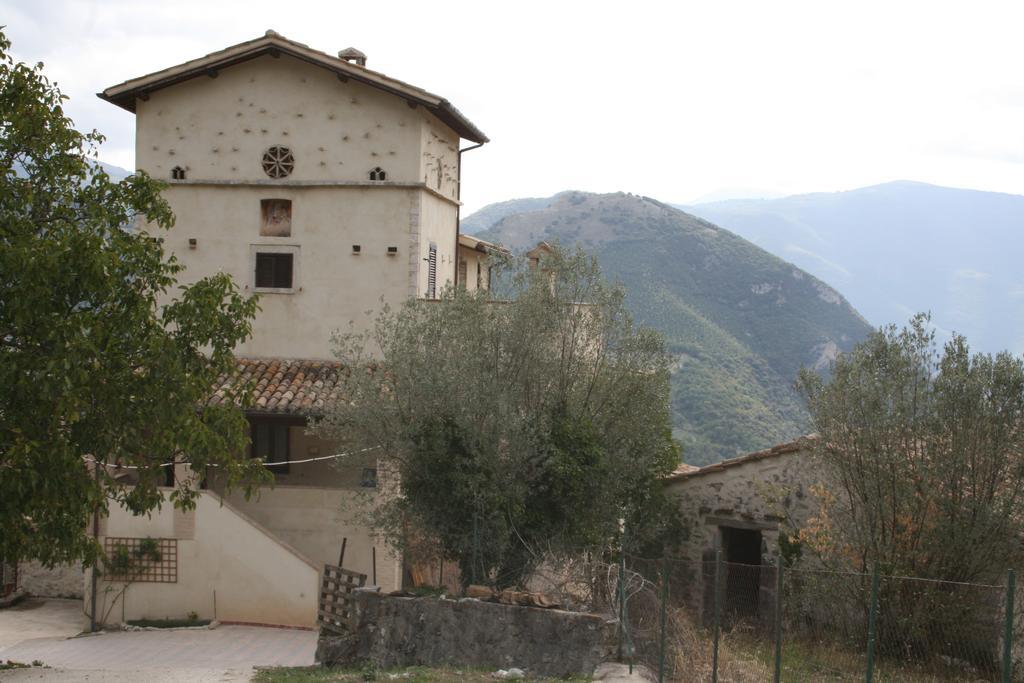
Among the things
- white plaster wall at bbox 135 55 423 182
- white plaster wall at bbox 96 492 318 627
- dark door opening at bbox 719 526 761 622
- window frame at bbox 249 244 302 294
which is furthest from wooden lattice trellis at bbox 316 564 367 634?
white plaster wall at bbox 135 55 423 182

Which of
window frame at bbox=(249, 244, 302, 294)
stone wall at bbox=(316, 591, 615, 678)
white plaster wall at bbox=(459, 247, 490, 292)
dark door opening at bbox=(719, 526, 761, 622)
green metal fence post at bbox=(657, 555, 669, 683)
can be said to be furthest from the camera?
white plaster wall at bbox=(459, 247, 490, 292)

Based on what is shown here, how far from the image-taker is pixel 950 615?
16.8 metres

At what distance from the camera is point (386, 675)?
1405cm

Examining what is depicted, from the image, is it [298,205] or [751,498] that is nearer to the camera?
[751,498]

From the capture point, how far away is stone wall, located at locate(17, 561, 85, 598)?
25.1 meters

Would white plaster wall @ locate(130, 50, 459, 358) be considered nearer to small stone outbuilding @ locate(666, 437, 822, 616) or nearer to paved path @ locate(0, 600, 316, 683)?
paved path @ locate(0, 600, 316, 683)

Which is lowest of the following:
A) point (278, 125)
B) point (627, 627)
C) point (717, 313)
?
point (627, 627)

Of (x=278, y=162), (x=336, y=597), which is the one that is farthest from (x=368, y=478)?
(x=278, y=162)

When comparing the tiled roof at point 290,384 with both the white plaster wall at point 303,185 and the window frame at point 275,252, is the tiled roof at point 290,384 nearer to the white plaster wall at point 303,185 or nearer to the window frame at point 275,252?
the white plaster wall at point 303,185

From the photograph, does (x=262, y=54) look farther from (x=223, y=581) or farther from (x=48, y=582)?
(x=48, y=582)

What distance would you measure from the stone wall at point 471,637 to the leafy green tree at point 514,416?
224 cm

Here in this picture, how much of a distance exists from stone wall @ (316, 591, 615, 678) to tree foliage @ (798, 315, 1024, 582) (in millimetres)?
5336

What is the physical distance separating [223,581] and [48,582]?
6025 millimetres

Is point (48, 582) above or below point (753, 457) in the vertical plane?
below
